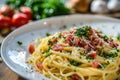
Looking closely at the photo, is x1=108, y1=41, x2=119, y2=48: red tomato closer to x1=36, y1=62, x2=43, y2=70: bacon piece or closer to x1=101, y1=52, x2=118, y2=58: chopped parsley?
x1=101, y1=52, x2=118, y2=58: chopped parsley

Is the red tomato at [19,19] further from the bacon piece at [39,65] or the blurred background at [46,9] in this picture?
the bacon piece at [39,65]

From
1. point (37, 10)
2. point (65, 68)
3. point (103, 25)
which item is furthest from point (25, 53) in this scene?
point (37, 10)

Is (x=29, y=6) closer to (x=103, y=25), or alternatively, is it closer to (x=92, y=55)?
(x=103, y=25)

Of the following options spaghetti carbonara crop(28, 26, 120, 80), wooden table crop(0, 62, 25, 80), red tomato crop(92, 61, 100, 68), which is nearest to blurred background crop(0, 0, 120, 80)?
wooden table crop(0, 62, 25, 80)

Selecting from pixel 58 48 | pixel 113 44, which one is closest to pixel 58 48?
pixel 58 48

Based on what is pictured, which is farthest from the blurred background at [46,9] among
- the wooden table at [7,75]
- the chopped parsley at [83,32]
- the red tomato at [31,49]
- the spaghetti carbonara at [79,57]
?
the chopped parsley at [83,32]

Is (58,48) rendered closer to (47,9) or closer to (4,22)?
(4,22)
